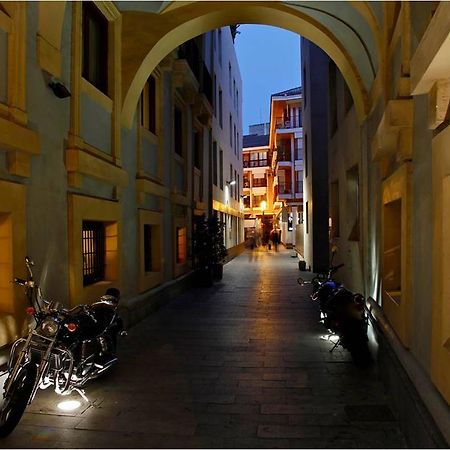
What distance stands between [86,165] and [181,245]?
7.64 metres

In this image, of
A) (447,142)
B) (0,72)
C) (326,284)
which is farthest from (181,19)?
(447,142)

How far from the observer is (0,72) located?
4.57 meters

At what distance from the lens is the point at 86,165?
6.31 metres

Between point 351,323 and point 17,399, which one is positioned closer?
point 17,399

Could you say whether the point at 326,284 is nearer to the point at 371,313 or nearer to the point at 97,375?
the point at 371,313

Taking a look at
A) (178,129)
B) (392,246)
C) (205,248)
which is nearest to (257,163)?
(205,248)

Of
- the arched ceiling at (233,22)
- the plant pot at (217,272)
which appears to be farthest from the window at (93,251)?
the plant pot at (217,272)

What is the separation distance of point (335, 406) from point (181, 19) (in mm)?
7863

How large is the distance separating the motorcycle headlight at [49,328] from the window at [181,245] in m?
8.97

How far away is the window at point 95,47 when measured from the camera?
7207 millimetres

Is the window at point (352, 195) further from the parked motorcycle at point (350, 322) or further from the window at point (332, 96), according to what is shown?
the parked motorcycle at point (350, 322)

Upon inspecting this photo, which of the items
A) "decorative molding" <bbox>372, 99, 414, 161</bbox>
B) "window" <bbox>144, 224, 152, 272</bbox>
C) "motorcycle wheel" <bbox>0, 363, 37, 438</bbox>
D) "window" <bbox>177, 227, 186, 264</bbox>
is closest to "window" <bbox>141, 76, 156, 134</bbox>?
"window" <bbox>144, 224, 152, 272</bbox>

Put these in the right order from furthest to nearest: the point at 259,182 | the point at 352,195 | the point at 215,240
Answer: the point at 259,182
the point at 215,240
the point at 352,195

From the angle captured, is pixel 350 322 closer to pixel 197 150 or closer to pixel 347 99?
pixel 347 99
